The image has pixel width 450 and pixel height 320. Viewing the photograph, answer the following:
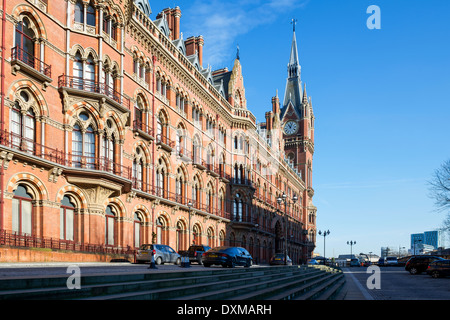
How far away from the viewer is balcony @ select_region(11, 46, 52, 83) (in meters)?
23.5

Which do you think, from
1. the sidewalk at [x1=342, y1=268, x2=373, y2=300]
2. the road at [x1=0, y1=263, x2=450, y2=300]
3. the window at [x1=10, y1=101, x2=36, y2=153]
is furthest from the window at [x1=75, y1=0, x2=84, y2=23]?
the sidewalk at [x1=342, y1=268, x2=373, y2=300]

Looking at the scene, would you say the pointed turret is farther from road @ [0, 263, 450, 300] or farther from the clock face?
road @ [0, 263, 450, 300]

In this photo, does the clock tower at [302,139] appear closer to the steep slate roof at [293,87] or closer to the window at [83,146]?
the steep slate roof at [293,87]

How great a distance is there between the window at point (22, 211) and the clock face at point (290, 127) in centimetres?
8387

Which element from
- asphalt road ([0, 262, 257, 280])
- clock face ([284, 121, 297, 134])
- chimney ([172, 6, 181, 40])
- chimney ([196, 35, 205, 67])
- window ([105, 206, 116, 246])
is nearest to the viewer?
asphalt road ([0, 262, 257, 280])

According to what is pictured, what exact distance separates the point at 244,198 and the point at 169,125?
65.4 ft

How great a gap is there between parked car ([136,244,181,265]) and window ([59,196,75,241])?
4.06 meters

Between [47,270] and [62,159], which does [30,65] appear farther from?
[47,270]

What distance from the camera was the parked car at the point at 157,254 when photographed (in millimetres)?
26875

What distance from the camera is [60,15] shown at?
27.3 meters

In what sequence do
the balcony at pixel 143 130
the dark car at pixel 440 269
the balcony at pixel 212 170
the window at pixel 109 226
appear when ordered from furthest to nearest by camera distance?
the balcony at pixel 212 170 → the balcony at pixel 143 130 → the dark car at pixel 440 269 → the window at pixel 109 226

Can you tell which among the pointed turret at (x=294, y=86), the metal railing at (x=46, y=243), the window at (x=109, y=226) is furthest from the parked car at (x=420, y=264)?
the pointed turret at (x=294, y=86)
